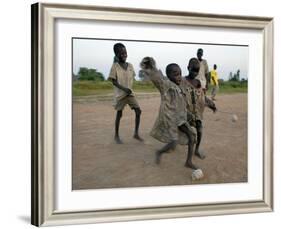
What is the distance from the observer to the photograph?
187cm

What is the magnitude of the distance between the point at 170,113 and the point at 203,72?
7.5 inches

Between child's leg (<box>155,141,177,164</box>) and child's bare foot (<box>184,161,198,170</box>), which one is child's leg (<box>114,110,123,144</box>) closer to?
child's leg (<box>155,141,177,164</box>)

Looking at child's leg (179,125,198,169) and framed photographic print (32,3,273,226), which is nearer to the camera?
framed photographic print (32,3,273,226)

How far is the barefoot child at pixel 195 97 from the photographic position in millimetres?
2004

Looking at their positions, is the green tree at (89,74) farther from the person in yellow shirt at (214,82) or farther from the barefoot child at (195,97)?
the person in yellow shirt at (214,82)

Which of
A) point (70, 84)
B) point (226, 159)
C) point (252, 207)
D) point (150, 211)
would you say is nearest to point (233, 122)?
point (226, 159)

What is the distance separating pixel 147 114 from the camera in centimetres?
195

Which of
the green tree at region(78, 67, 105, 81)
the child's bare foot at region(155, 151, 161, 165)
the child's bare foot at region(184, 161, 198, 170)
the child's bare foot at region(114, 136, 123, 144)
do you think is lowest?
the child's bare foot at region(184, 161, 198, 170)

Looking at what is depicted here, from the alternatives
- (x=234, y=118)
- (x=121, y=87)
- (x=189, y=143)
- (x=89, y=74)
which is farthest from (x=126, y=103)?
(x=234, y=118)

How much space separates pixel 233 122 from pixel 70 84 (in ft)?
1.97

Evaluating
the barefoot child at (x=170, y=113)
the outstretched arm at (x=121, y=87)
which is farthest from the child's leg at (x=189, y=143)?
the outstretched arm at (x=121, y=87)

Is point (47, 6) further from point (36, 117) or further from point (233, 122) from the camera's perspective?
point (233, 122)

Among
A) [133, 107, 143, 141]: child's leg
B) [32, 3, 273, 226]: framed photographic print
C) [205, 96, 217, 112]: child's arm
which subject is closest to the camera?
[32, 3, 273, 226]: framed photographic print

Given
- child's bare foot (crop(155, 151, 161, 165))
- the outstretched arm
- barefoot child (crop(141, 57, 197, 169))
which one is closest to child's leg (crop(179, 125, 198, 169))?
barefoot child (crop(141, 57, 197, 169))
